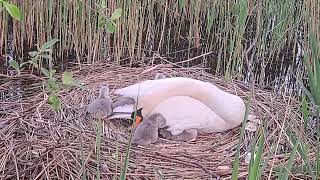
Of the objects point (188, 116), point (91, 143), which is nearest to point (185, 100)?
point (188, 116)

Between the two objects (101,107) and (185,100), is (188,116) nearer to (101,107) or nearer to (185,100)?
(185,100)

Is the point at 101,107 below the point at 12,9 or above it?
below

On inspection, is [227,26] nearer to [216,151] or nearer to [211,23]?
[211,23]

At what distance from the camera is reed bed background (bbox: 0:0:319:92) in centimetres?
402

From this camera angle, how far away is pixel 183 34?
4680 millimetres

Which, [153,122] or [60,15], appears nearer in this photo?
[153,122]

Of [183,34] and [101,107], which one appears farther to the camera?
[183,34]

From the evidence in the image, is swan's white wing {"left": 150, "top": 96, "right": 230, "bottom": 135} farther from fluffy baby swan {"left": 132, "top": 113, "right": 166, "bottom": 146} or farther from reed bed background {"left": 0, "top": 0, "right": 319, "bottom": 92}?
reed bed background {"left": 0, "top": 0, "right": 319, "bottom": 92}

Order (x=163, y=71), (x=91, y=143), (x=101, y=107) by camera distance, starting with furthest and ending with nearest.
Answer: (x=163, y=71), (x=101, y=107), (x=91, y=143)

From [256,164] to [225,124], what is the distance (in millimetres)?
1482

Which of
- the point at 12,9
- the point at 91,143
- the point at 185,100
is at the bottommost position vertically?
the point at 91,143

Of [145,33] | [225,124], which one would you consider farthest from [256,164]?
[145,33]

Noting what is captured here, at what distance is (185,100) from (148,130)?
303 millimetres

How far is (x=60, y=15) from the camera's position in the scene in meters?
4.03
